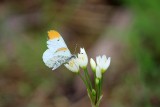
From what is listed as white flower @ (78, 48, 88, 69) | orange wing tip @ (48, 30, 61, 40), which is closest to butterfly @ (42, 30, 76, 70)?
orange wing tip @ (48, 30, 61, 40)

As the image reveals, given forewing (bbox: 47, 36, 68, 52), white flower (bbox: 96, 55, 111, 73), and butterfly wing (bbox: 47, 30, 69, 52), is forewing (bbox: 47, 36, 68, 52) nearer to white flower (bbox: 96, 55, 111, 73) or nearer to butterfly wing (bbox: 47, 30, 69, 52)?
butterfly wing (bbox: 47, 30, 69, 52)

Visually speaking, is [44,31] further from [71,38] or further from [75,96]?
[75,96]

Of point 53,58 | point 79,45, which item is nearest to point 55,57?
point 53,58

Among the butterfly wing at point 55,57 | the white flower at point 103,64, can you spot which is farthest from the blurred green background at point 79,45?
the butterfly wing at point 55,57

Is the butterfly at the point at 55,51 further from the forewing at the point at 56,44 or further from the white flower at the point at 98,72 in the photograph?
the white flower at the point at 98,72

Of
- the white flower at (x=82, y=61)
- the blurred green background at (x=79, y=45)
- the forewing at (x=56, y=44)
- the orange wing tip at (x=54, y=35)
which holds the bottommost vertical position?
the blurred green background at (x=79, y=45)
